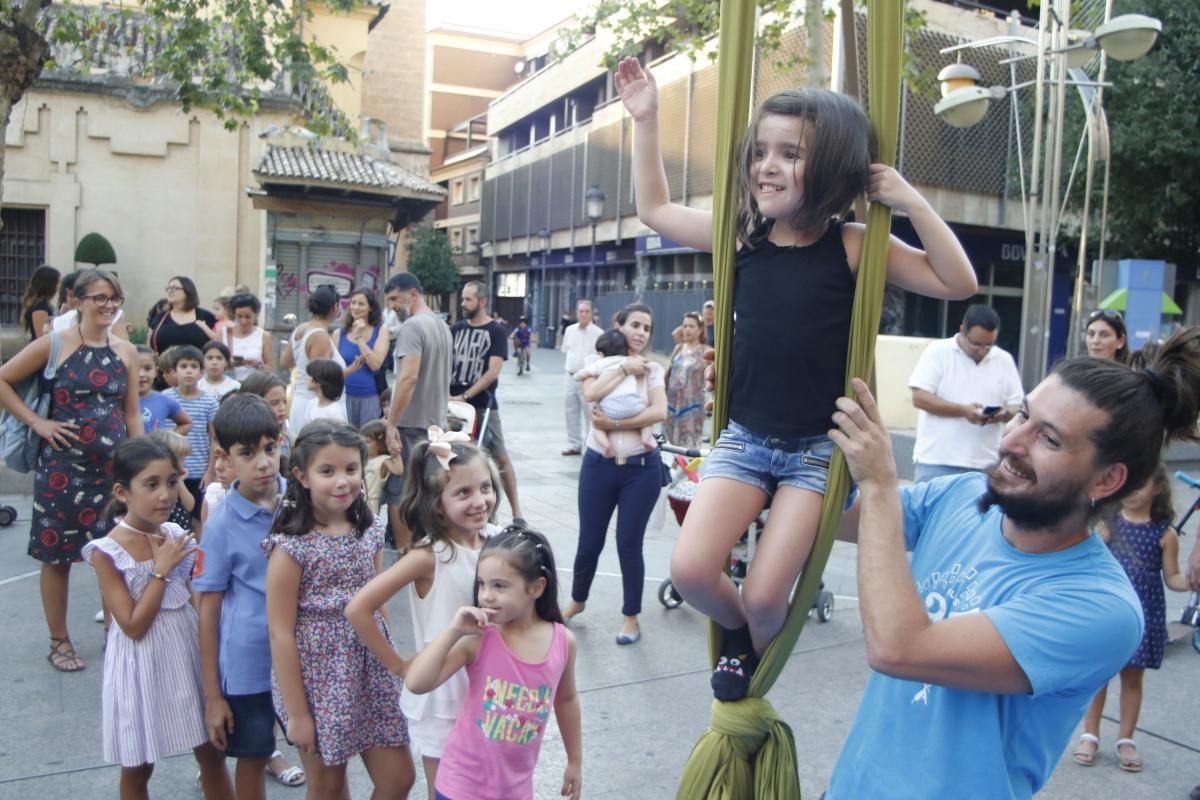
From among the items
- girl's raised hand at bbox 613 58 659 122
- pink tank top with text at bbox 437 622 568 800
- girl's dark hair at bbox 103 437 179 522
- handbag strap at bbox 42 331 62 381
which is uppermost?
girl's raised hand at bbox 613 58 659 122

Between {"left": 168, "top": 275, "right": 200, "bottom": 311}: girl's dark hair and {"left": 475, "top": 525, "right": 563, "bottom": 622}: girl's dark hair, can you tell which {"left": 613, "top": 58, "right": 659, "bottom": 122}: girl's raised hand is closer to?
{"left": 475, "top": 525, "right": 563, "bottom": 622}: girl's dark hair

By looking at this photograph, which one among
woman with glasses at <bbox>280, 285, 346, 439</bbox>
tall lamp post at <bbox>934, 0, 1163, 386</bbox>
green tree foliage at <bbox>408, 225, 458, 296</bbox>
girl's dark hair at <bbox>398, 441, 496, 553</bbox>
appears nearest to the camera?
girl's dark hair at <bbox>398, 441, 496, 553</bbox>

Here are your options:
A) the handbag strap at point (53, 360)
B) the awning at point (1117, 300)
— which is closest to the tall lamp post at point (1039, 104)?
the awning at point (1117, 300)

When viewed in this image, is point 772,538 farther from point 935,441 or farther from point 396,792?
point 935,441

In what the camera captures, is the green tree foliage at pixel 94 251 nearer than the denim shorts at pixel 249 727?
No

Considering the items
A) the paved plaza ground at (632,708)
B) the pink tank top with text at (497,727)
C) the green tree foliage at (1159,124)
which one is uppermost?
the green tree foliage at (1159,124)

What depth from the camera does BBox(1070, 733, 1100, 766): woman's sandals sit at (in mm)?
4258

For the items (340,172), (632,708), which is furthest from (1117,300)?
(340,172)

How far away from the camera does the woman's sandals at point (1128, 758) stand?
4203mm

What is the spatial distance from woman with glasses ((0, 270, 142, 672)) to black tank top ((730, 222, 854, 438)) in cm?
366

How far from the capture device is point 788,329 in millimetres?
2340

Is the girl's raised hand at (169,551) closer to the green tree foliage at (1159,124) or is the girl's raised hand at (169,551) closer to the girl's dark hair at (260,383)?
the girl's dark hair at (260,383)

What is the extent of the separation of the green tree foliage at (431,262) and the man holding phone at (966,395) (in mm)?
35130

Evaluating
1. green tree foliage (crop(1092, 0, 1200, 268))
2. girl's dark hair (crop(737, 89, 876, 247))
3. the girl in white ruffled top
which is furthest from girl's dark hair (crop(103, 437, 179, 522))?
green tree foliage (crop(1092, 0, 1200, 268))
